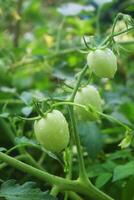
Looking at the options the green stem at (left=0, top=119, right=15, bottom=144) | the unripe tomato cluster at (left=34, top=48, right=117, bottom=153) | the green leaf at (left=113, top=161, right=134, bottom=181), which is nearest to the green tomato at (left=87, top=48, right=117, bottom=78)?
the unripe tomato cluster at (left=34, top=48, right=117, bottom=153)

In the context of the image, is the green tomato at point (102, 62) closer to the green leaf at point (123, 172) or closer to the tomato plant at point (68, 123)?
the tomato plant at point (68, 123)

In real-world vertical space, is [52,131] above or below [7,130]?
above

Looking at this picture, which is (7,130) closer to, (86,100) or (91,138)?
(91,138)

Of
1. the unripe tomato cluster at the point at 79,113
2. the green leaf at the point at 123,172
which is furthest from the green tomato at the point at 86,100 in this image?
the green leaf at the point at 123,172

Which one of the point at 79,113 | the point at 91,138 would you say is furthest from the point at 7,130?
the point at 79,113

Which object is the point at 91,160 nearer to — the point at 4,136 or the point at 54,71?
the point at 4,136

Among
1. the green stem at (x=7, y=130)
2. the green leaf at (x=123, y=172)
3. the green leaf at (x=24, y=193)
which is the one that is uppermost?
the green leaf at (x=24, y=193)

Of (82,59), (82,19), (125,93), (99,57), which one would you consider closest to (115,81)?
(82,59)
